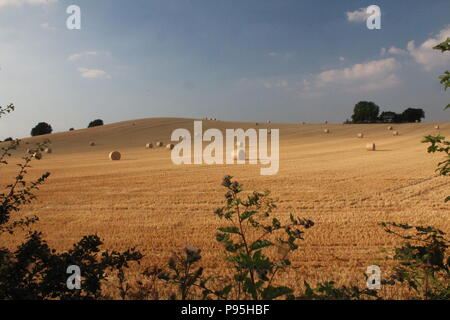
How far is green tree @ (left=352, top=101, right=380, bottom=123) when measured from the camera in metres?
114

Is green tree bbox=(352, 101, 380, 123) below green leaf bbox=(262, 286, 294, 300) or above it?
above

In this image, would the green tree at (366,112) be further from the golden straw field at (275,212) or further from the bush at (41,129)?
the bush at (41,129)

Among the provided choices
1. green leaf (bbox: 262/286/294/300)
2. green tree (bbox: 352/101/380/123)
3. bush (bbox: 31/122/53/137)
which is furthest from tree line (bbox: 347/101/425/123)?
green leaf (bbox: 262/286/294/300)

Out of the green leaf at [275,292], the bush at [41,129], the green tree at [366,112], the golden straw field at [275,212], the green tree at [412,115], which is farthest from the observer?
the green tree at [366,112]

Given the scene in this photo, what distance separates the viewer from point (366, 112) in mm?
114000

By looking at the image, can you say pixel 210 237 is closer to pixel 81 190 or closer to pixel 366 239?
pixel 366 239

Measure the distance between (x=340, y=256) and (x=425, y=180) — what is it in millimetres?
12631

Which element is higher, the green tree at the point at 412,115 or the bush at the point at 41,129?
the green tree at the point at 412,115

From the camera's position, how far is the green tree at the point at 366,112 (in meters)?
114

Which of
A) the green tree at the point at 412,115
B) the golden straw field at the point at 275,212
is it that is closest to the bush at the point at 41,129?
the golden straw field at the point at 275,212

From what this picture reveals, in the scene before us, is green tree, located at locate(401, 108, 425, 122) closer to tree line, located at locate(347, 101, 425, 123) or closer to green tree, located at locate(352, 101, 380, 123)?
tree line, located at locate(347, 101, 425, 123)

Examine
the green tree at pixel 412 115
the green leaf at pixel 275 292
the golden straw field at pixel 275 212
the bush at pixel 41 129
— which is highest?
the green tree at pixel 412 115

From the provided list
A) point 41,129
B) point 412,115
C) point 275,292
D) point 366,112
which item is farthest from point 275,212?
point 412,115
